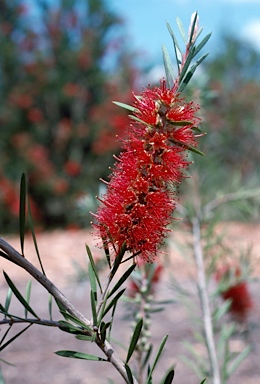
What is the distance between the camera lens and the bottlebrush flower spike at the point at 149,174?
41 cm

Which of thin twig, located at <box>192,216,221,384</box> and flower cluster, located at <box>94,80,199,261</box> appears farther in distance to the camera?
thin twig, located at <box>192,216,221,384</box>

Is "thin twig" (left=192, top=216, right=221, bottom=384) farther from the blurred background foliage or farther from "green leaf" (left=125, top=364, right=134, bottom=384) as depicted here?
the blurred background foliage

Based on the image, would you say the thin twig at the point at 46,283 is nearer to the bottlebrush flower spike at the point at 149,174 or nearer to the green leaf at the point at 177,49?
the bottlebrush flower spike at the point at 149,174

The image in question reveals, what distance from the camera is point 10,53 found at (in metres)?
6.31

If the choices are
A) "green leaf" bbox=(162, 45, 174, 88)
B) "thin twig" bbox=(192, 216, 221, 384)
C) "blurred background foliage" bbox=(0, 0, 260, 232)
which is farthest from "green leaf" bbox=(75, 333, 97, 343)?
"blurred background foliage" bbox=(0, 0, 260, 232)

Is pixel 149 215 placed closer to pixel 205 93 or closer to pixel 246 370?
pixel 205 93

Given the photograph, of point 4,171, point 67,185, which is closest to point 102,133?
point 67,185

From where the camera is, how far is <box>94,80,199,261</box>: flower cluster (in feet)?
1.35

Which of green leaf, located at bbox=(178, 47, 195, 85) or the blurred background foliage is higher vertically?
the blurred background foliage

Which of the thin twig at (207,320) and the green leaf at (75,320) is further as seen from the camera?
the thin twig at (207,320)

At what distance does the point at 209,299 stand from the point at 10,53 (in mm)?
5720

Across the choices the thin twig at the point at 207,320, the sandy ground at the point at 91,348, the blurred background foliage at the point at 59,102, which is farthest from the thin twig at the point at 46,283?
the blurred background foliage at the point at 59,102

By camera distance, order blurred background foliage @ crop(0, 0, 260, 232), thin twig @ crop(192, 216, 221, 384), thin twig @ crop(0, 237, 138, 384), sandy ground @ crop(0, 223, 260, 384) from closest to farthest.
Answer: thin twig @ crop(0, 237, 138, 384), thin twig @ crop(192, 216, 221, 384), sandy ground @ crop(0, 223, 260, 384), blurred background foliage @ crop(0, 0, 260, 232)

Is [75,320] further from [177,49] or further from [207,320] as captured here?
[207,320]
